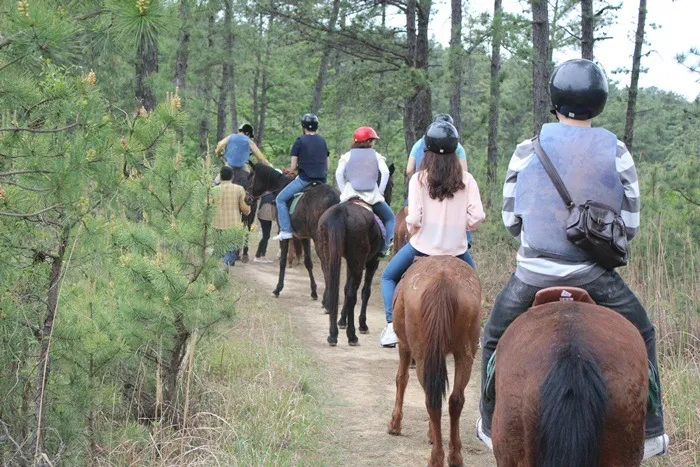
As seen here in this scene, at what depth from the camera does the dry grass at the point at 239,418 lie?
4.95m

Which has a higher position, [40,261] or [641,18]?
[641,18]

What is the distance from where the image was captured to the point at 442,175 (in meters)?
6.23

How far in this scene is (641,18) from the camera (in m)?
19.9

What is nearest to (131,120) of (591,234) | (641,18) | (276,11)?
(591,234)

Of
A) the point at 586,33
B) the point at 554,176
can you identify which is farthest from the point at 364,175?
the point at 554,176

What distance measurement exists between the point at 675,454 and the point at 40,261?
4.30 meters

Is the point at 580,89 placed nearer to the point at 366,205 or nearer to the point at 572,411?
the point at 572,411

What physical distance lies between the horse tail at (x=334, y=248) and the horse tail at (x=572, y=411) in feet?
20.9

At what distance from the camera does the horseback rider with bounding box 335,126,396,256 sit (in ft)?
32.7

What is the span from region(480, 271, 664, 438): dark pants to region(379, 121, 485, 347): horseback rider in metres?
2.37

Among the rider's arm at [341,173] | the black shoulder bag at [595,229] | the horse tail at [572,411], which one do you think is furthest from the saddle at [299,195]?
the horse tail at [572,411]

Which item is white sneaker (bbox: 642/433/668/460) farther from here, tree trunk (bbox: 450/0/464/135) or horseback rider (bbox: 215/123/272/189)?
horseback rider (bbox: 215/123/272/189)

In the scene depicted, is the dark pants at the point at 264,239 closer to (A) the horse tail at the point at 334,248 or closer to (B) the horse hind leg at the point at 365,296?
(B) the horse hind leg at the point at 365,296

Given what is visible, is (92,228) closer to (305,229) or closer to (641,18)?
(305,229)
